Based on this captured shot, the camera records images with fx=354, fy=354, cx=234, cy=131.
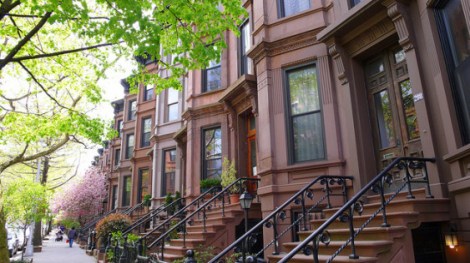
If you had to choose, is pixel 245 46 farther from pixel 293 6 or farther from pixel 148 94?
pixel 148 94

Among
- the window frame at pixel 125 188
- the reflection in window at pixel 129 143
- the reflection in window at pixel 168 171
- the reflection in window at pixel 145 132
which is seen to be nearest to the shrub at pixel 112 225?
the reflection in window at pixel 168 171

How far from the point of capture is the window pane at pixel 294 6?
948cm

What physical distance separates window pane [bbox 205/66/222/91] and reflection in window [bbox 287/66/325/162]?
5451mm

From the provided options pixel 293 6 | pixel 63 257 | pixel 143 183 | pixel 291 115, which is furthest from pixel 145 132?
pixel 291 115

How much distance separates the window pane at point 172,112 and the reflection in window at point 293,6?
9.71 meters

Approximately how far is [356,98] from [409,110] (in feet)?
3.82

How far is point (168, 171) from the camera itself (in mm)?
17969

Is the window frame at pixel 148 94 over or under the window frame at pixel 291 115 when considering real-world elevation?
over

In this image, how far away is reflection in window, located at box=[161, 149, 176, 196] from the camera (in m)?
17.6

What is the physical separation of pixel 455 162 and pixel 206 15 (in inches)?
241

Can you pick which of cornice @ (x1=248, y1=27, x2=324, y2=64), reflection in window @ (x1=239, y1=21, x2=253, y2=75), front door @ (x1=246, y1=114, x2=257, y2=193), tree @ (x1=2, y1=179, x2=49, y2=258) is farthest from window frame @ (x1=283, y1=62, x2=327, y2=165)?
tree @ (x1=2, y1=179, x2=49, y2=258)

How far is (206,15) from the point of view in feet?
28.2

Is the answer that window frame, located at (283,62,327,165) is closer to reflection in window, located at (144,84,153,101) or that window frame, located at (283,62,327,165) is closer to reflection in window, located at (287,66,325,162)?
reflection in window, located at (287,66,325,162)

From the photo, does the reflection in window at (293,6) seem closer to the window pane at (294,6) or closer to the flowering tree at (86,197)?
the window pane at (294,6)
